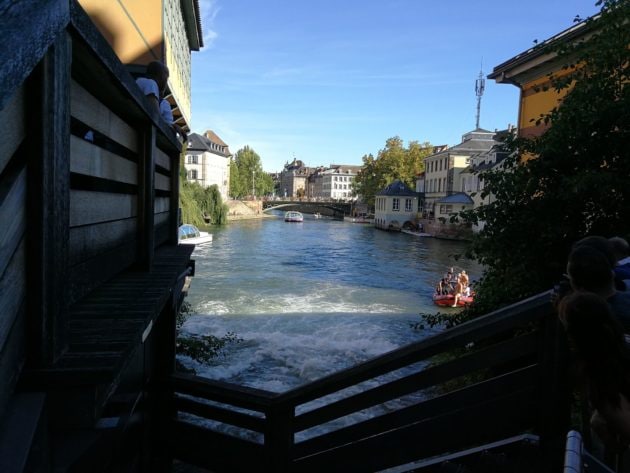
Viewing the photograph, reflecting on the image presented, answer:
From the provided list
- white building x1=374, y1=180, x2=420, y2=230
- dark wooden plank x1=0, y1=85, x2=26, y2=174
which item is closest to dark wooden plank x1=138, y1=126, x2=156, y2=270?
dark wooden plank x1=0, y1=85, x2=26, y2=174

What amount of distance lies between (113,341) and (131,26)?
497cm

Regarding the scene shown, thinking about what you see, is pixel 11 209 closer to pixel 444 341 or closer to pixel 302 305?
pixel 444 341

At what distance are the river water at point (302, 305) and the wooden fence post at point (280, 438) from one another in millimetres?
6741

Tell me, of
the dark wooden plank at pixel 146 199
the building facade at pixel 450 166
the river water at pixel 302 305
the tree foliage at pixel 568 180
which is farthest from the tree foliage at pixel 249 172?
the dark wooden plank at pixel 146 199

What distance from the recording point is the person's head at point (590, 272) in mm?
2195

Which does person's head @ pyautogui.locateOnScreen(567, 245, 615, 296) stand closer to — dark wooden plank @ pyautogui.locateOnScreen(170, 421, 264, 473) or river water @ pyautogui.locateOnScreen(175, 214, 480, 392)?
dark wooden plank @ pyautogui.locateOnScreen(170, 421, 264, 473)

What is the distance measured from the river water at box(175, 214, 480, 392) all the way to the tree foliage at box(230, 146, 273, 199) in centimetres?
6539

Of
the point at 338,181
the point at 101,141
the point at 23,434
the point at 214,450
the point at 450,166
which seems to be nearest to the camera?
the point at 23,434

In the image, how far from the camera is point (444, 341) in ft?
8.13

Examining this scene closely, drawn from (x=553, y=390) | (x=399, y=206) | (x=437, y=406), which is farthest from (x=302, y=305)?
(x=399, y=206)

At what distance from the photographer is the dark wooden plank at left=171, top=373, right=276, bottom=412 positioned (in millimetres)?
3887

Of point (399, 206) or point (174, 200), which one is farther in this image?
point (399, 206)

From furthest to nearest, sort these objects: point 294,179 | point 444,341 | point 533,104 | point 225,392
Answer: point 294,179
point 533,104
point 225,392
point 444,341

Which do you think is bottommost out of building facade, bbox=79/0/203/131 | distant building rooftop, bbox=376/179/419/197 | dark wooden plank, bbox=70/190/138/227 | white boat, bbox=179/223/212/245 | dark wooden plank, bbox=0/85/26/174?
white boat, bbox=179/223/212/245
